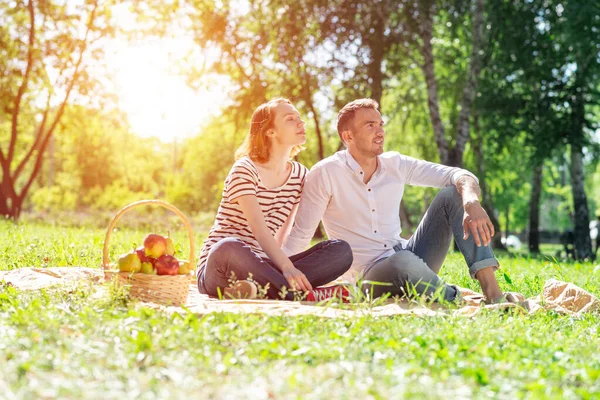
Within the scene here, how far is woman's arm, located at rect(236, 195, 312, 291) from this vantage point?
5.54m

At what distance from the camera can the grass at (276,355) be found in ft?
10.2

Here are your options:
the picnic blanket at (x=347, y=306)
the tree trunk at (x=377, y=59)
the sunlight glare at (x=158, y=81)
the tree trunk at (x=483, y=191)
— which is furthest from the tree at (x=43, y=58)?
the picnic blanket at (x=347, y=306)

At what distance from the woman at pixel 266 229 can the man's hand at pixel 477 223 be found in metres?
0.98

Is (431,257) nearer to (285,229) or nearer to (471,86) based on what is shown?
(285,229)

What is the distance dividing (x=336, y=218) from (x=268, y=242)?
2.87 feet

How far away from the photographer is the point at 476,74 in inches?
642

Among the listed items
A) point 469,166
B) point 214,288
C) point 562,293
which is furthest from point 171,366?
point 469,166

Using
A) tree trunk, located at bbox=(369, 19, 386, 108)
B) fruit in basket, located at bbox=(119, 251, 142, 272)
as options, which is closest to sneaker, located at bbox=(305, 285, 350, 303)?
fruit in basket, located at bbox=(119, 251, 142, 272)

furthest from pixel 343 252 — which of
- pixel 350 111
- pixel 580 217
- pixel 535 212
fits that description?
pixel 535 212

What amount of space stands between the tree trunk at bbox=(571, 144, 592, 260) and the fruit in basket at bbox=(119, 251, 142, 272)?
14.9m

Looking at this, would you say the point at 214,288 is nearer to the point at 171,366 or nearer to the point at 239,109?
the point at 171,366

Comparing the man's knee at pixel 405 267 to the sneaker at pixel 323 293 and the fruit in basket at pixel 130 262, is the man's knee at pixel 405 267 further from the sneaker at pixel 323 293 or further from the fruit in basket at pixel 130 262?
the fruit in basket at pixel 130 262

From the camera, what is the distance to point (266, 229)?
5.66 metres

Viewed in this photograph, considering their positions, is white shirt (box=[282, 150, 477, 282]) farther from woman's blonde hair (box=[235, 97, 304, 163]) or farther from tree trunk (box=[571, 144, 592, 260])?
tree trunk (box=[571, 144, 592, 260])
